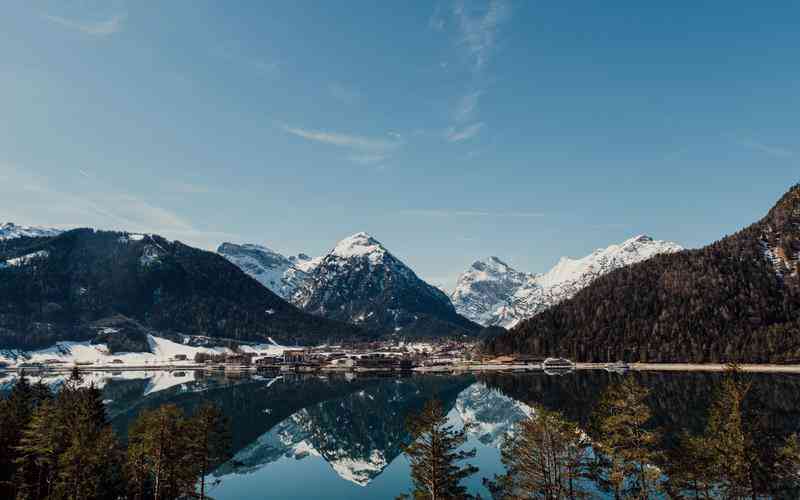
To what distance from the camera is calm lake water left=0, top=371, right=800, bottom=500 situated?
80500 mm

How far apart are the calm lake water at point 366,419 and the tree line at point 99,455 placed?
2547 centimetres

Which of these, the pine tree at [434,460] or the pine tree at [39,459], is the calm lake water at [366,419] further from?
the pine tree at [39,459]

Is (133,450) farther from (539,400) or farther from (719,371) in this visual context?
(719,371)

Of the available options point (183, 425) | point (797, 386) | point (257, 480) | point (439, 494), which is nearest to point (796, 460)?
point (439, 494)

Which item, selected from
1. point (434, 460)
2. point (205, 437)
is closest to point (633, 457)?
point (434, 460)

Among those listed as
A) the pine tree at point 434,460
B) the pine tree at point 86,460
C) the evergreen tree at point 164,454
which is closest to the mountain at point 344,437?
the evergreen tree at point 164,454

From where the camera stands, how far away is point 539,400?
447 feet

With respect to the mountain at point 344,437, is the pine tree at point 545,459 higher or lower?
higher

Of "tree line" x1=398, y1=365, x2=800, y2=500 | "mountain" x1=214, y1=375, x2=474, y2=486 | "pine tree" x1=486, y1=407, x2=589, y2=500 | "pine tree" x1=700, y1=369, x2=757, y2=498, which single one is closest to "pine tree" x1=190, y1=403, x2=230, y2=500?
"tree line" x1=398, y1=365, x2=800, y2=500

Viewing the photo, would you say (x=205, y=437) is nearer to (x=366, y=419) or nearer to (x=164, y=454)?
(x=164, y=454)

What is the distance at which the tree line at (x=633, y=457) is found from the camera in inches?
1351

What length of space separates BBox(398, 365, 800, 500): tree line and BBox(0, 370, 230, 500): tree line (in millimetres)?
20945

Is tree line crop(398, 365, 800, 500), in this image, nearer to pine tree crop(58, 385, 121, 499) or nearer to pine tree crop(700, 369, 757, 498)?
pine tree crop(700, 369, 757, 498)

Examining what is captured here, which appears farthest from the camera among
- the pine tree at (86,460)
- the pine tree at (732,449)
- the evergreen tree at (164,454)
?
the evergreen tree at (164,454)
